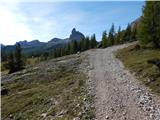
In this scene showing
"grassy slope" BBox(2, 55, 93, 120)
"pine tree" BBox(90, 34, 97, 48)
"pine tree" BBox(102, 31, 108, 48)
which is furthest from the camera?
"pine tree" BBox(90, 34, 97, 48)

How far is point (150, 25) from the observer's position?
205 feet

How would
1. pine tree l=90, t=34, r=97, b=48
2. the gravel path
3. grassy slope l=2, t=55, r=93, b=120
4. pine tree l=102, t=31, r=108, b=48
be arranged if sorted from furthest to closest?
1. pine tree l=90, t=34, r=97, b=48
2. pine tree l=102, t=31, r=108, b=48
3. grassy slope l=2, t=55, r=93, b=120
4. the gravel path

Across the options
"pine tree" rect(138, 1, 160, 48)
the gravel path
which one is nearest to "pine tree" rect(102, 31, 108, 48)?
"pine tree" rect(138, 1, 160, 48)

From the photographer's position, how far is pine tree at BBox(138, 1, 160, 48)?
Answer: 62.3 m

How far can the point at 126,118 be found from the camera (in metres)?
20.7

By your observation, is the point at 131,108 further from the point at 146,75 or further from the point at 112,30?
the point at 112,30

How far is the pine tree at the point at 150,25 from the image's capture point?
62328mm

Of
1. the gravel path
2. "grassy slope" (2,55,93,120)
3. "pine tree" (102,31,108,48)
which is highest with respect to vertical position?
"pine tree" (102,31,108,48)

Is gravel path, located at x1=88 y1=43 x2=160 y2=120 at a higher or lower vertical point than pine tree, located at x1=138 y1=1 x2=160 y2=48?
lower

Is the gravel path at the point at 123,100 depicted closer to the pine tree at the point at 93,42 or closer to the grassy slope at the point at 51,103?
the grassy slope at the point at 51,103

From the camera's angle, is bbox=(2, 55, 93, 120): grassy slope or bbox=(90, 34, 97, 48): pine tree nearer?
bbox=(2, 55, 93, 120): grassy slope

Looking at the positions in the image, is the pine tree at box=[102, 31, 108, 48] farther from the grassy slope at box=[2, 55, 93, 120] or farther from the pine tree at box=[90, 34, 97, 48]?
the grassy slope at box=[2, 55, 93, 120]

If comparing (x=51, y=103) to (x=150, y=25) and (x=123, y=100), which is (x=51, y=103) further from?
(x=150, y=25)

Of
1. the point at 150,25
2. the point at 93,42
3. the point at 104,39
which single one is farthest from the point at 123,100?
the point at 93,42
